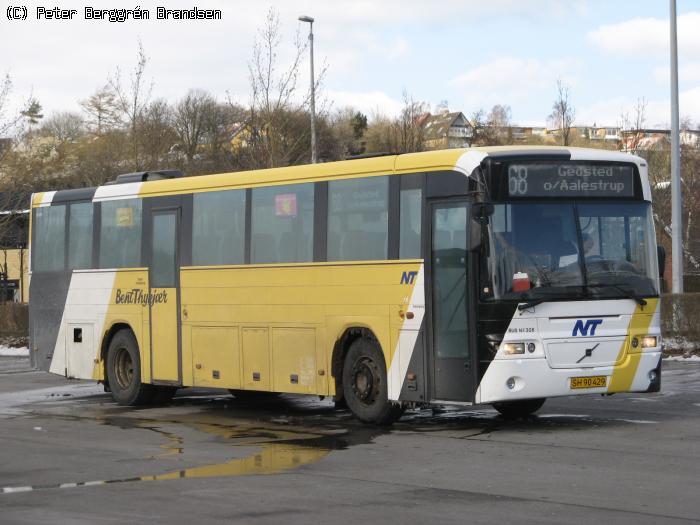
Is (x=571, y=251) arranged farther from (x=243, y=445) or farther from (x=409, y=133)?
(x=409, y=133)

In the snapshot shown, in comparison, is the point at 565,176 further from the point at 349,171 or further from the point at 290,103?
the point at 290,103

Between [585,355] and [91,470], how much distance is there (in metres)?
5.73

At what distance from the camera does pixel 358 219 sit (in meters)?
16.3

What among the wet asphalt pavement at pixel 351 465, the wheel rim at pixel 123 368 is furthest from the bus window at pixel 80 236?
the wet asphalt pavement at pixel 351 465

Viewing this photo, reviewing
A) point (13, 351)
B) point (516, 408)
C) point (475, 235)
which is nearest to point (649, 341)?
point (516, 408)

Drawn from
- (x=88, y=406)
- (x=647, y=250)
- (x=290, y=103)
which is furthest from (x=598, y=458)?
(x=290, y=103)

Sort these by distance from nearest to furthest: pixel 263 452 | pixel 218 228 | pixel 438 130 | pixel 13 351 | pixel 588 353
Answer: pixel 263 452 < pixel 588 353 < pixel 218 228 < pixel 13 351 < pixel 438 130

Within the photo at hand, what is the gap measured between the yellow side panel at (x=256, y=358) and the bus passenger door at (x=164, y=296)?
5.57 ft

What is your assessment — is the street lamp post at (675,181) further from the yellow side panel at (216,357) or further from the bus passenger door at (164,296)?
the yellow side panel at (216,357)

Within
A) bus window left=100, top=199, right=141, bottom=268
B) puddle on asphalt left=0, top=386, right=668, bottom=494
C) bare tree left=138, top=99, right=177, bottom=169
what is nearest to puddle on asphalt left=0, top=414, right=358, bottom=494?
puddle on asphalt left=0, top=386, right=668, bottom=494

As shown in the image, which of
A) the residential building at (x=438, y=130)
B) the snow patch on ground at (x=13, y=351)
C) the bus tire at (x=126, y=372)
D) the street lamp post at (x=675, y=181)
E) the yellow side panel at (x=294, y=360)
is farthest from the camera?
the residential building at (x=438, y=130)

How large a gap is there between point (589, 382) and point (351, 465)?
3573 millimetres

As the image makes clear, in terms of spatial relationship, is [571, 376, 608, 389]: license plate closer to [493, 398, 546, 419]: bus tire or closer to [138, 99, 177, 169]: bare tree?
[493, 398, 546, 419]: bus tire

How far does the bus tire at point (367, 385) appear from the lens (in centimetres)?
1595
